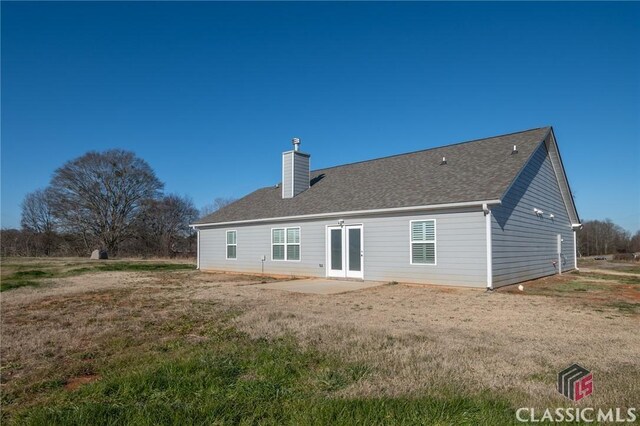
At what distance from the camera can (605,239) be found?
37.7m

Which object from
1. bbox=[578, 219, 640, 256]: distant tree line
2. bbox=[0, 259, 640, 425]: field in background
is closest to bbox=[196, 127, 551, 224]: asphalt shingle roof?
bbox=[0, 259, 640, 425]: field in background

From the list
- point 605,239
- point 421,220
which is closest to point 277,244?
point 421,220

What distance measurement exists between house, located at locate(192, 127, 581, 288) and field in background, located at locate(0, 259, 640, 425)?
3.15m

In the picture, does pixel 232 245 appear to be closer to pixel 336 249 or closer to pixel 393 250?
pixel 336 249

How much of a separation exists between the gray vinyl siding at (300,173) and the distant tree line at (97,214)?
24598 millimetres

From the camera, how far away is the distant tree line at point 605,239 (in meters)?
35.8

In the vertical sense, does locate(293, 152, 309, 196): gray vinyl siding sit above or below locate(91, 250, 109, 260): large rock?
above

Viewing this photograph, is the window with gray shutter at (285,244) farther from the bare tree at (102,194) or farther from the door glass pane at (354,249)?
the bare tree at (102,194)

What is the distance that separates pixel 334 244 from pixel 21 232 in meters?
38.6

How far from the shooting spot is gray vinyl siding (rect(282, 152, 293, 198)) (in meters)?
18.9

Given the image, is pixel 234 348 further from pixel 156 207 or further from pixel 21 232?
pixel 21 232

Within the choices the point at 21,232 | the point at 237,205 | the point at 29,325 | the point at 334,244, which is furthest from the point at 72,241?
the point at 29,325

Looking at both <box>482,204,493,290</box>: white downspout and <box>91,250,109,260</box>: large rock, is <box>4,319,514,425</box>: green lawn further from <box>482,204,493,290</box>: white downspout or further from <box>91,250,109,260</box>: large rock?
<box>91,250,109,260</box>: large rock

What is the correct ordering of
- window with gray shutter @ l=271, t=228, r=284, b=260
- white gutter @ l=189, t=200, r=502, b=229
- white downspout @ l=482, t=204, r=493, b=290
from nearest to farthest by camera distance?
white downspout @ l=482, t=204, r=493, b=290
white gutter @ l=189, t=200, r=502, b=229
window with gray shutter @ l=271, t=228, r=284, b=260
